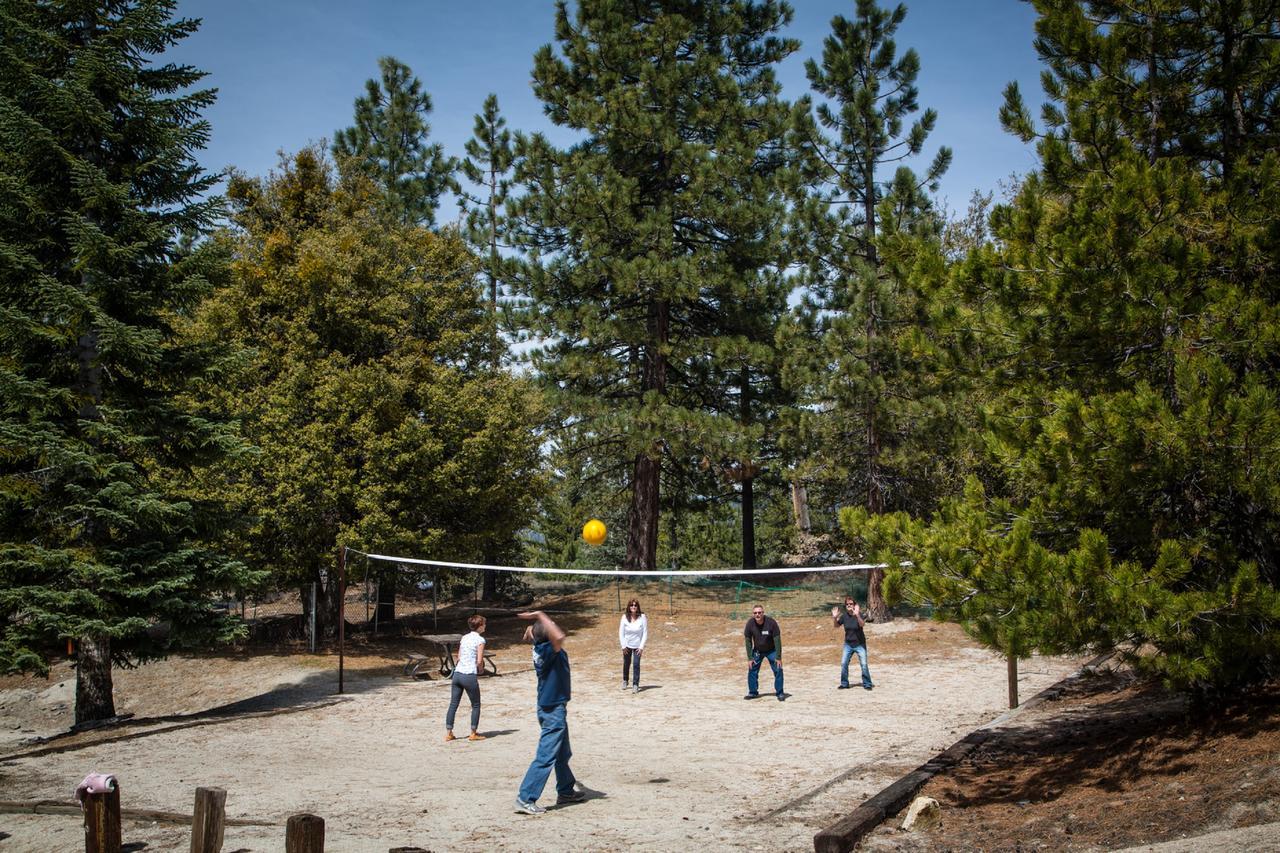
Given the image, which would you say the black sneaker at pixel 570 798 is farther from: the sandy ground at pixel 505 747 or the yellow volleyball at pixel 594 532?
the yellow volleyball at pixel 594 532

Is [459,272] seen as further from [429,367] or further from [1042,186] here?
[1042,186]

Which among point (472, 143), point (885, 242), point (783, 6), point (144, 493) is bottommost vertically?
point (144, 493)

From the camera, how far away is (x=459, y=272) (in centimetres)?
3039

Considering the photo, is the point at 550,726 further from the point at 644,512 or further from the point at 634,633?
the point at 644,512

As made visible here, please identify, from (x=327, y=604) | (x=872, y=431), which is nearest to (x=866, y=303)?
(x=872, y=431)

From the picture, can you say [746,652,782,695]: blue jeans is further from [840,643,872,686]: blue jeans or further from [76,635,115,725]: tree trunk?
[76,635,115,725]: tree trunk

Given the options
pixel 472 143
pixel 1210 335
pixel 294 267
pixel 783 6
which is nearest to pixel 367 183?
pixel 472 143

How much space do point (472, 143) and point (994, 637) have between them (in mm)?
30229

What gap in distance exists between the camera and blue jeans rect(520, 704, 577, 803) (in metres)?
8.80

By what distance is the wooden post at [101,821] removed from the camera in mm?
7027

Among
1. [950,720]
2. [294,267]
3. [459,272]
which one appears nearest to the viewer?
[950,720]

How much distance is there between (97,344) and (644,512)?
18045mm

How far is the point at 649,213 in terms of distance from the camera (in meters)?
28.6

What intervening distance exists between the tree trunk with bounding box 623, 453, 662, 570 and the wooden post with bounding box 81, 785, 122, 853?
2373 centimetres
